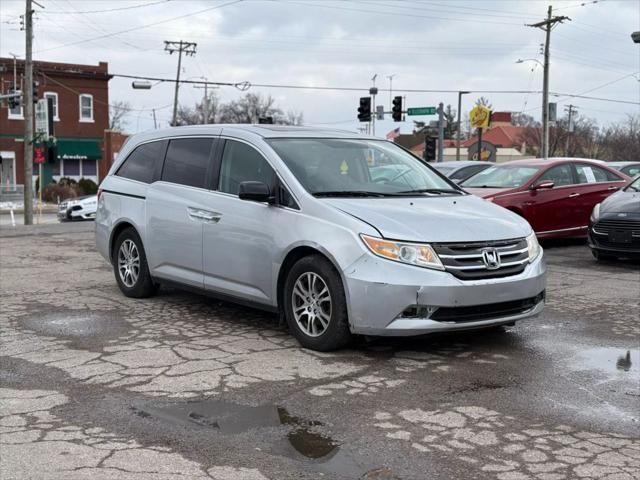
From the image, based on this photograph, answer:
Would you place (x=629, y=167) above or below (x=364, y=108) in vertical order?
below

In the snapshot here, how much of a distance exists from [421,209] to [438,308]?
0.90 metres

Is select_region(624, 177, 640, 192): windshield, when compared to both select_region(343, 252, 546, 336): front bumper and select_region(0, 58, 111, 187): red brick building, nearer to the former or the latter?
select_region(343, 252, 546, 336): front bumper

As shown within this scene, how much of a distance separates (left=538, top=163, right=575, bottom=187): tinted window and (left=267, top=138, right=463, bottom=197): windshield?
6.00m

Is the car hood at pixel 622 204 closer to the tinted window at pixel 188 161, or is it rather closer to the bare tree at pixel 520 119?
the tinted window at pixel 188 161

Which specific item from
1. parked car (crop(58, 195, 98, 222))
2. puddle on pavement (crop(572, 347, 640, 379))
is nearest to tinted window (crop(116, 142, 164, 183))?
puddle on pavement (crop(572, 347, 640, 379))

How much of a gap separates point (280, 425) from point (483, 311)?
207cm

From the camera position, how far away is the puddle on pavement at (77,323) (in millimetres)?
6605

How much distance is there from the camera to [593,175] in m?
13.3

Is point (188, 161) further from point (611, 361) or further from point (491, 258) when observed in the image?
point (611, 361)

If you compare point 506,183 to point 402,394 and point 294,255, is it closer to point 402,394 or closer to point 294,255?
point 294,255

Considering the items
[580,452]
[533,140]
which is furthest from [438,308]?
[533,140]

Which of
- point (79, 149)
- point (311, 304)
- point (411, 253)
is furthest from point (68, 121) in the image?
point (411, 253)

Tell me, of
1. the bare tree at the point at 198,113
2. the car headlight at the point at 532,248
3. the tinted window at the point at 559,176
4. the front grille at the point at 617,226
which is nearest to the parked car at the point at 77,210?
the tinted window at the point at 559,176

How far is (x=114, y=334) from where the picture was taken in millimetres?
6539
